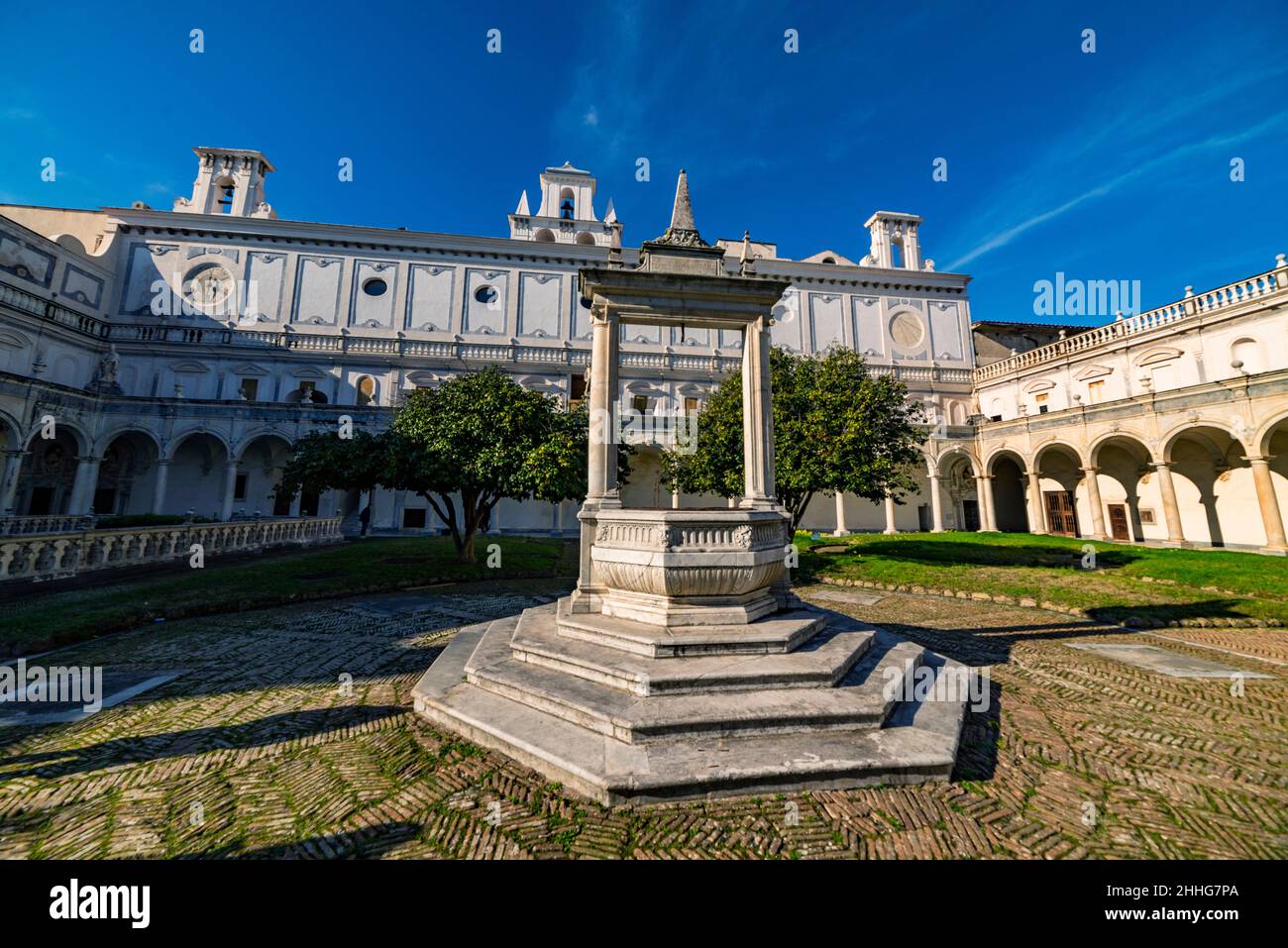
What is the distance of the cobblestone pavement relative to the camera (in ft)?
9.78

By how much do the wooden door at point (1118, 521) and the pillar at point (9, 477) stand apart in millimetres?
54968

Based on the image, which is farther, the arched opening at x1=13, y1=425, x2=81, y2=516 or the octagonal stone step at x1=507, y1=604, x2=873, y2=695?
the arched opening at x1=13, y1=425, x2=81, y2=516

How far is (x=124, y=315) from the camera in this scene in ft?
102

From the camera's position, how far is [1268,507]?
18.7 meters

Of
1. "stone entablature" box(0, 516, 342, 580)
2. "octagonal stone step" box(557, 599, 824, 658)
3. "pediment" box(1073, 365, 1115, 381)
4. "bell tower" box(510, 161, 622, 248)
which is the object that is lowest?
"octagonal stone step" box(557, 599, 824, 658)

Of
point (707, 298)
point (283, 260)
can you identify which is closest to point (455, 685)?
point (707, 298)

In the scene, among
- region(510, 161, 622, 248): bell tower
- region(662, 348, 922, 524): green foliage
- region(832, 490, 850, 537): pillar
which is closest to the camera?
region(662, 348, 922, 524): green foliage

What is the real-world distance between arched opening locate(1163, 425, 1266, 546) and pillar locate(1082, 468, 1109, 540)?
9.43 feet

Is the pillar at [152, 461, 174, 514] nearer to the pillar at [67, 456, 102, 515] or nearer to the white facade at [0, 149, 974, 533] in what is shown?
the white facade at [0, 149, 974, 533]

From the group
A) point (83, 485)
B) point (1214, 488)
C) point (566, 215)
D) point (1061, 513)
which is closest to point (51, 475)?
point (83, 485)

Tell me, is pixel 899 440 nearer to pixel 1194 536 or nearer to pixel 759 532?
pixel 759 532

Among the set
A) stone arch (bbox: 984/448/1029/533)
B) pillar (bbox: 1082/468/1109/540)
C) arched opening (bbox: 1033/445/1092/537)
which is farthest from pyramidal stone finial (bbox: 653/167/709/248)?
stone arch (bbox: 984/448/1029/533)

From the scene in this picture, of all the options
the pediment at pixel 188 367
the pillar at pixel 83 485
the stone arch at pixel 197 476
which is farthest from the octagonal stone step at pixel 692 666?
the pediment at pixel 188 367
